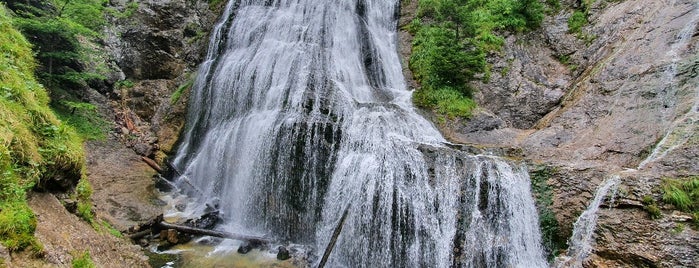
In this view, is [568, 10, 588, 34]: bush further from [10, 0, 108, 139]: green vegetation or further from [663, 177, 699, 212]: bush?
[10, 0, 108, 139]: green vegetation

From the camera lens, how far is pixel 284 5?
671 inches

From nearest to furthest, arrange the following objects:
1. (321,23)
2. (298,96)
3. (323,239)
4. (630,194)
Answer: (630,194), (323,239), (298,96), (321,23)

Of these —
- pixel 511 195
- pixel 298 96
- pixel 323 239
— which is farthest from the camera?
pixel 298 96

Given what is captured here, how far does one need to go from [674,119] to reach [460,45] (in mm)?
7178

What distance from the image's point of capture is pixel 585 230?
6852 millimetres

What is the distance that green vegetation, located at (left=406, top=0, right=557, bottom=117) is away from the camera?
516 inches

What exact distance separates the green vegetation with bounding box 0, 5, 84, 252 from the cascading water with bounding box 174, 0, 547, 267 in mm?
4883

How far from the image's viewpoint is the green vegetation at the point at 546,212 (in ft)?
24.0

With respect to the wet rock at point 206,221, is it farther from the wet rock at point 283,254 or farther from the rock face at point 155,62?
the rock face at point 155,62

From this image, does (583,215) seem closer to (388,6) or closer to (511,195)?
(511,195)

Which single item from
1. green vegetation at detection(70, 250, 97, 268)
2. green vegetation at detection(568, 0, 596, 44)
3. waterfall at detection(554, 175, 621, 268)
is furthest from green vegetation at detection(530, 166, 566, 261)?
green vegetation at detection(70, 250, 97, 268)

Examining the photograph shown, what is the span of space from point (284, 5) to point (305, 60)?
17.1ft

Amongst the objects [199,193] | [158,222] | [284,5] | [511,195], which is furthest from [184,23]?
[511,195]

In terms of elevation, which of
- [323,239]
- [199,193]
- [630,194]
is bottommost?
[323,239]
